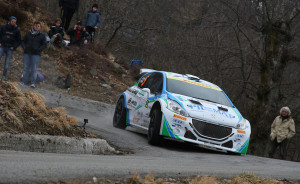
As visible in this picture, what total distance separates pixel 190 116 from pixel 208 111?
47 centimetres

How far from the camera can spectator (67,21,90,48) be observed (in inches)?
866

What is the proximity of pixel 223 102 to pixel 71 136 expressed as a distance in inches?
168

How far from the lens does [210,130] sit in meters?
10.8

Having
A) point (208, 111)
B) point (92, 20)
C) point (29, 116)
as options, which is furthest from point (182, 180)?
point (92, 20)

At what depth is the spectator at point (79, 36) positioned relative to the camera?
72.1 feet

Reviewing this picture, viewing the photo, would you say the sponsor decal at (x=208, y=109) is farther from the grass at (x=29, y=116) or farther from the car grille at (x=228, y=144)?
the grass at (x=29, y=116)

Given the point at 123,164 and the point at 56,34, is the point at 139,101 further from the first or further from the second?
the point at 56,34

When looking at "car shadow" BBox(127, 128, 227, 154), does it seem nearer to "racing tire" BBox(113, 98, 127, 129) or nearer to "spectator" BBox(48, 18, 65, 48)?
"racing tire" BBox(113, 98, 127, 129)

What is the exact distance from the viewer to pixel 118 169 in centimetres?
640

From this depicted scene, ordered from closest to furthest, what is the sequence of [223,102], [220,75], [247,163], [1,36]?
[247,163] < [223,102] < [1,36] < [220,75]

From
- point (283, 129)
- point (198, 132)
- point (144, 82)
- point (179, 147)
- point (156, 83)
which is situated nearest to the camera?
point (198, 132)

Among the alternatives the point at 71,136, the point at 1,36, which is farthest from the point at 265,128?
the point at 71,136

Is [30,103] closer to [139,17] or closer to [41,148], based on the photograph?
[41,148]

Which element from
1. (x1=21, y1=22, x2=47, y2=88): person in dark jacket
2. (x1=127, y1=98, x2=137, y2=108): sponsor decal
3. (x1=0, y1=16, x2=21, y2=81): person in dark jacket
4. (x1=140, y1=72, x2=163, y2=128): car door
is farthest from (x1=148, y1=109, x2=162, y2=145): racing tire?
(x1=0, y1=16, x2=21, y2=81): person in dark jacket
